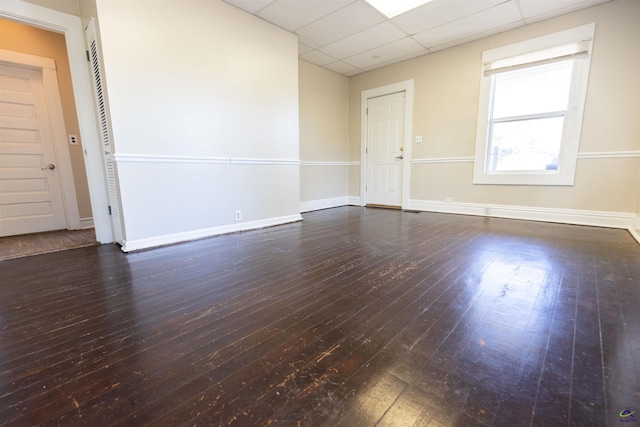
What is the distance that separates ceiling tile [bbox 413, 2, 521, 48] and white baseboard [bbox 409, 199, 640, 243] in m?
2.47

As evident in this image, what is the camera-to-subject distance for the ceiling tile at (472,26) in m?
3.26

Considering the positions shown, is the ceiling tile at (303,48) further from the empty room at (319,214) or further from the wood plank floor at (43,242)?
the wood plank floor at (43,242)

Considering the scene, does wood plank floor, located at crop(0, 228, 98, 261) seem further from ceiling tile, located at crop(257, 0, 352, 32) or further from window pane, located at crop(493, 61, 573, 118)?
window pane, located at crop(493, 61, 573, 118)

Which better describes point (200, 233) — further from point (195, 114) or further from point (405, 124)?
point (405, 124)

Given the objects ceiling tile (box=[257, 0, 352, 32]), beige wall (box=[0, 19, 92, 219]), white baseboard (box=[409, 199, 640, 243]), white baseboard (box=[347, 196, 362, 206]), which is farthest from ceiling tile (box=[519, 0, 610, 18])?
beige wall (box=[0, 19, 92, 219])

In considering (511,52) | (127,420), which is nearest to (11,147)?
(127,420)

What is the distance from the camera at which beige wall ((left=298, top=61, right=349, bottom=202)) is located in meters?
4.82

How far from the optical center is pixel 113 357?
3.74 feet

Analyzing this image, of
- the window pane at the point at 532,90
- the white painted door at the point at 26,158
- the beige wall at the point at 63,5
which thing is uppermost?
the beige wall at the point at 63,5

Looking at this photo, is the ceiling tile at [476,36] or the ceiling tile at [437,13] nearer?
the ceiling tile at [437,13]

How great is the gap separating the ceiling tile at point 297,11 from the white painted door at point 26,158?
299cm

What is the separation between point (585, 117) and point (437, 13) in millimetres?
2250

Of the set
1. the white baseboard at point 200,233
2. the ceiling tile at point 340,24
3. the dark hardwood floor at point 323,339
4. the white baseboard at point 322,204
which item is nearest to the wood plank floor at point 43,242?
the dark hardwood floor at point 323,339

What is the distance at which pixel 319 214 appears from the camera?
4.70m
